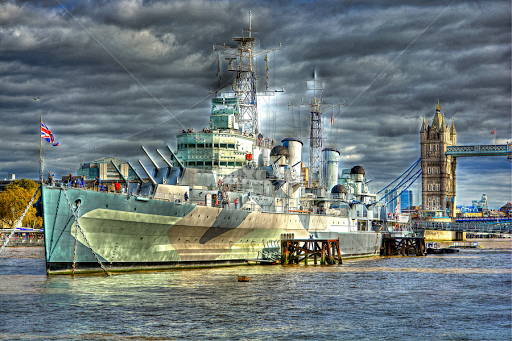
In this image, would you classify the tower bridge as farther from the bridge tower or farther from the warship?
the warship

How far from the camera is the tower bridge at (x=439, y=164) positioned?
542 feet

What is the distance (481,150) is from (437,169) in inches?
648

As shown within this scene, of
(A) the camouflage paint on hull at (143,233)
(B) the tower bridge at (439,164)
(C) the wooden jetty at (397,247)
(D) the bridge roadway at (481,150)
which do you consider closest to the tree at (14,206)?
(A) the camouflage paint on hull at (143,233)

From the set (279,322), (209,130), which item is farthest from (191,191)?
(279,322)

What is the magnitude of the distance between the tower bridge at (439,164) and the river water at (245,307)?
140 meters

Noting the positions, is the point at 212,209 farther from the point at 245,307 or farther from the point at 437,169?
the point at 437,169

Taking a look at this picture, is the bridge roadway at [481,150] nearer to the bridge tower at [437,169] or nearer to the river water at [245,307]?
the bridge tower at [437,169]

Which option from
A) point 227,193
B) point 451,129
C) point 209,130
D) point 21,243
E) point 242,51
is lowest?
point 21,243

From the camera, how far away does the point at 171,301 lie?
2136 centimetres

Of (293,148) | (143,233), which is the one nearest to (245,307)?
(143,233)

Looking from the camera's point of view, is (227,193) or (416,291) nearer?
(416,291)

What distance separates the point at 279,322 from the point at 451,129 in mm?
179691

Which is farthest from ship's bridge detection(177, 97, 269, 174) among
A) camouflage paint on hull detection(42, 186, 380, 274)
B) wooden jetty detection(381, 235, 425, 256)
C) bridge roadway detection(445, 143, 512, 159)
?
bridge roadway detection(445, 143, 512, 159)

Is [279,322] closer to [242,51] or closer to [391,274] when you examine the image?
[391,274]
